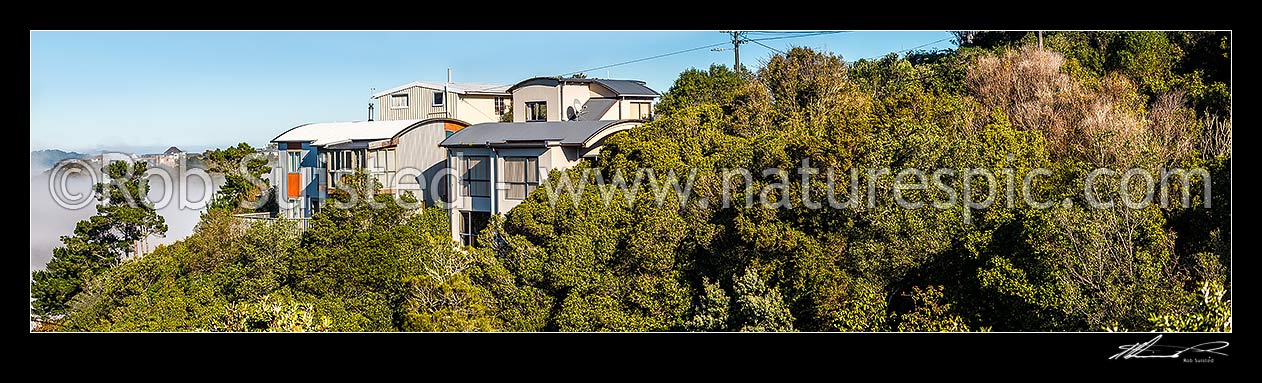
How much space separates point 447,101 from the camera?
2884cm

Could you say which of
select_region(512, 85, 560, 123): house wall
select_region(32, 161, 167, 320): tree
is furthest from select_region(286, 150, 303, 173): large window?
select_region(32, 161, 167, 320): tree

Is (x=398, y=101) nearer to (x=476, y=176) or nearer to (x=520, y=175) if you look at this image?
(x=476, y=176)

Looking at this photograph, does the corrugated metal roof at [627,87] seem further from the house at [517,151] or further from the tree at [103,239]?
the tree at [103,239]

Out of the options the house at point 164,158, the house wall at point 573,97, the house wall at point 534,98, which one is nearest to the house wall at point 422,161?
the house wall at point 534,98

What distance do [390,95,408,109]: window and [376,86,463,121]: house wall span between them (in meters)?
0.08

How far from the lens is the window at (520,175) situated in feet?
67.1

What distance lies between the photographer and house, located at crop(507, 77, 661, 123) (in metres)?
25.2

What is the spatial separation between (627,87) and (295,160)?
25.6ft

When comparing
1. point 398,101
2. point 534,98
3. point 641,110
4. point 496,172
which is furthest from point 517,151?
point 398,101

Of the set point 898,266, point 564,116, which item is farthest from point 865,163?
point 564,116

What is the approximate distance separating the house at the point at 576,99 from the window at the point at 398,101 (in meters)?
4.68

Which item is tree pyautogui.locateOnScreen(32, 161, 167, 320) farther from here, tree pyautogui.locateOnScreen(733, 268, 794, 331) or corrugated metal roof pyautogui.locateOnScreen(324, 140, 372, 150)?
tree pyautogui.locateOnScreen(733, 268, 794, 331)
